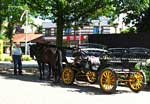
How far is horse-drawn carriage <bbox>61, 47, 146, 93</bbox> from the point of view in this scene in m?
15.8

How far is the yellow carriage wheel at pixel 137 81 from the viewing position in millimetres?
16125

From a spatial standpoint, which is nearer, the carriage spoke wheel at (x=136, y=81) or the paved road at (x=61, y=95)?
the paved road at (x=61, y=95)

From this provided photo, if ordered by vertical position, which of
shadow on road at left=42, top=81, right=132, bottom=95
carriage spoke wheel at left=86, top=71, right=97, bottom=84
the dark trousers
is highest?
the dark trousers

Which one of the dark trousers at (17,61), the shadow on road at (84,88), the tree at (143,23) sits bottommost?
the shadow on road at (84,88)

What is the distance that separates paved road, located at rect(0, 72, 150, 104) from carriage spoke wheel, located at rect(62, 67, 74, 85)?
300 mm

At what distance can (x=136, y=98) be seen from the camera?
1460 cm

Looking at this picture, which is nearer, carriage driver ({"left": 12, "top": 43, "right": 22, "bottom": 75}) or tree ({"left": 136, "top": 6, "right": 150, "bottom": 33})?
carriage driver ({"left": 12, "top": 43, "right": 22, "bottom": 75})

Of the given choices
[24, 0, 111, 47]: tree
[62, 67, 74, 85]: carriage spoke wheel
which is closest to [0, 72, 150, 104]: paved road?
[62, 67, 74, 85]: carriage spoke wheel

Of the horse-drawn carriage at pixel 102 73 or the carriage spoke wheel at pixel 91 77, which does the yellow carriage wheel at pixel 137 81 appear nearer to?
the horse-drawn carriage at pixel 102 73

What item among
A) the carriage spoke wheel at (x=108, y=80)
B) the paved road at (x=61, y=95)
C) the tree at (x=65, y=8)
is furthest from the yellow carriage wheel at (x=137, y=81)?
the tree at (x=65, y=8)

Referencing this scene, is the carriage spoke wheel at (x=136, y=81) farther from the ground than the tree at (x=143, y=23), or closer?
closer

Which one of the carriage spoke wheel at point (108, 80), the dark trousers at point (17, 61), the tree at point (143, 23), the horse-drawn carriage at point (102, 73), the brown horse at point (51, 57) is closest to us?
the carriage spoke wheel at point (108, 80)

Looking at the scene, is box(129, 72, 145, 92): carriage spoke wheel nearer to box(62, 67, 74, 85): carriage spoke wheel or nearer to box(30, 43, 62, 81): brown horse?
box(62, 67, 74, 85): carriage spoke wheel

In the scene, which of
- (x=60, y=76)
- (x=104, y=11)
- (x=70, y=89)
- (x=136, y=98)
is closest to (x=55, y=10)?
(x=104, y=11)
